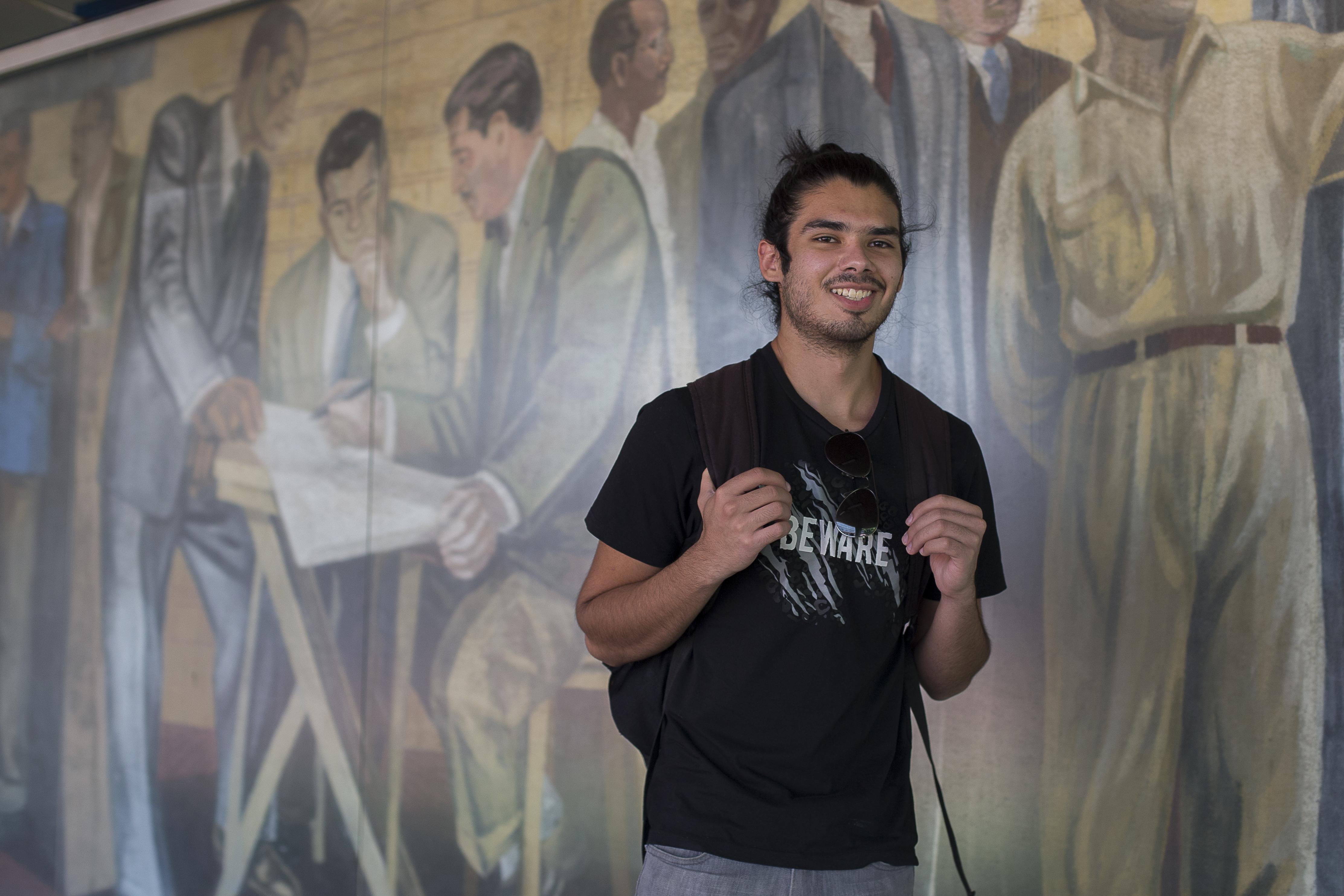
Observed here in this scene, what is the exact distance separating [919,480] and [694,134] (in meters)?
1.71

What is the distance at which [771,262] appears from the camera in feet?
5.85

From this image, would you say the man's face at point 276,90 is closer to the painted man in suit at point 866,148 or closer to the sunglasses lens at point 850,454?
the painted man in suit at point 866,148

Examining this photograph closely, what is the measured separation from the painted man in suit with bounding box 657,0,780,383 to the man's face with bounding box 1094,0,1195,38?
2.91 feet

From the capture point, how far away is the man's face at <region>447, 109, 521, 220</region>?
328cm

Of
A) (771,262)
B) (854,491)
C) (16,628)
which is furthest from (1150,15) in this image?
(16,628)

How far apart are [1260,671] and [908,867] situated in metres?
1.29

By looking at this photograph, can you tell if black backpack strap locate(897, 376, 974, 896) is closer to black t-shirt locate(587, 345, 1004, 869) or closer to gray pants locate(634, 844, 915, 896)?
black t-shirt locate(587, 345, 1004, 869)

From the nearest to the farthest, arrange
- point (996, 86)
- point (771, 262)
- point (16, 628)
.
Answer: point (771, 262) → point (996, 86) → point (16, 628)

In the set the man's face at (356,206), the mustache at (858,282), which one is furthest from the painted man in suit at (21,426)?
the mustache at (858,282)

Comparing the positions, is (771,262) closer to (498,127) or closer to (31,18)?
(498,127)

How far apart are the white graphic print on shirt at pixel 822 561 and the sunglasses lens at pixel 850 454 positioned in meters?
0.05

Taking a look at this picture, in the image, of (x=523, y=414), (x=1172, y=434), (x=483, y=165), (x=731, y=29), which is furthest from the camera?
(x=483, y=165)

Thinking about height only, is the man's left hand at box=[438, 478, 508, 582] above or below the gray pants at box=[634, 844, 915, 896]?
above

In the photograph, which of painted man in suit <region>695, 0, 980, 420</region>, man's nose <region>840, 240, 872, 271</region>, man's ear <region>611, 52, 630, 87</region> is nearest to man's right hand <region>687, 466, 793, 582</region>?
man's nose <region>840, 240, 872, 271</region>
